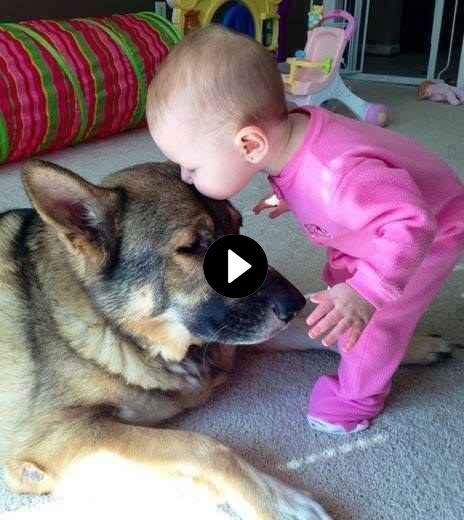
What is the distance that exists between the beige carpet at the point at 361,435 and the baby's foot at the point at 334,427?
14mm

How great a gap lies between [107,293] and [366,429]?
1.65ft

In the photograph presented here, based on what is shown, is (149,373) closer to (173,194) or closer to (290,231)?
(173,194)

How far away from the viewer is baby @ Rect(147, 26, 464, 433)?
878mm

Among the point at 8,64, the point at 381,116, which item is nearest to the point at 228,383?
the point at 8,64

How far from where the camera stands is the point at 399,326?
3.52ft

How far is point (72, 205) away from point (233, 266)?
264 millimetres

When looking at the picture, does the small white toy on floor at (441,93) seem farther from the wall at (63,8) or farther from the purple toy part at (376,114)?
the wall at (63,8)

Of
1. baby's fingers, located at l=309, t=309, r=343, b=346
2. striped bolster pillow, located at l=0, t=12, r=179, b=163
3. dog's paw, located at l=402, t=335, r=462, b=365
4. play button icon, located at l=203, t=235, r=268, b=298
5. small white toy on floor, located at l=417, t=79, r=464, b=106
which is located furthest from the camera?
small white toy on floor, located at l=417, t=79, r=464, b=106

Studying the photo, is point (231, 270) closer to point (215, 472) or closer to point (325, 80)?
point (215, 472)

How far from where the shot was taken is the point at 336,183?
941 mm

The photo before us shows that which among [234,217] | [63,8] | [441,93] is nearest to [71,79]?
[63,8]

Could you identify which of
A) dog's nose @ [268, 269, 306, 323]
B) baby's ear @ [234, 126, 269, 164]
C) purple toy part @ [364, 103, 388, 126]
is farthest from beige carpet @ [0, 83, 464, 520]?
purple toy part @ [364, 103, 388, 126]

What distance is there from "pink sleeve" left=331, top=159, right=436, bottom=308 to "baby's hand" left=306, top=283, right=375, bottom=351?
1cm

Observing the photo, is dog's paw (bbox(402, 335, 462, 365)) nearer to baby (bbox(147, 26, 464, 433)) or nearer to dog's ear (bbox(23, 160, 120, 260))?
baby (bbox(147, 26, 464, 433))
